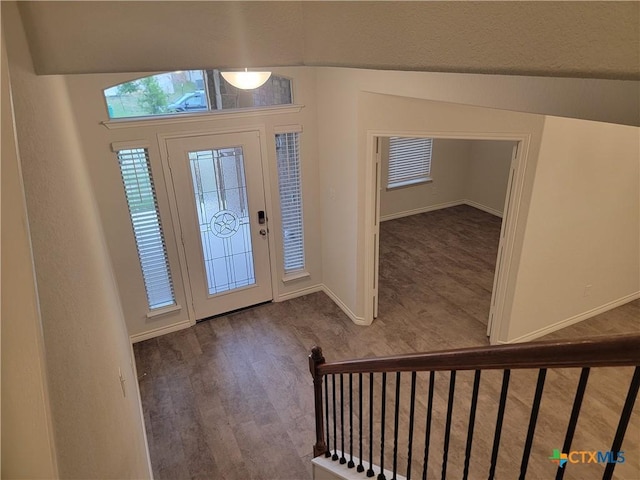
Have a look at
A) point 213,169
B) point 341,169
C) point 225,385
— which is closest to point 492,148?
point 341,169

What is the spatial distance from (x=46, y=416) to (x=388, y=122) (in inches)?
127

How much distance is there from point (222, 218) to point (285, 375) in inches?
65.9

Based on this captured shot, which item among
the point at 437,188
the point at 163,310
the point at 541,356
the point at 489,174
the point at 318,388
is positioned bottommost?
the point at 163,310

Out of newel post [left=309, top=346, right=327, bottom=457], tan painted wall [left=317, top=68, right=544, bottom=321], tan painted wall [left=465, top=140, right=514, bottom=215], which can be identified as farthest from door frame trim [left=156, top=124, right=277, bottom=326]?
tan painted wall [left=465, top=140, right=514, bottom=215]

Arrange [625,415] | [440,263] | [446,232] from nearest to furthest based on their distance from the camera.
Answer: [625,415] → [440,263] → [446,232]

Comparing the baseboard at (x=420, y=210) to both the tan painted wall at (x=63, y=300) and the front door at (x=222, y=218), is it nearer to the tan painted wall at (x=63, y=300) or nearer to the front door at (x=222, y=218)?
the front door at (x=222, y=218)

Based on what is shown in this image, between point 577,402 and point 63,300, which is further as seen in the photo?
point 63,300

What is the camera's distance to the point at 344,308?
15.3ft

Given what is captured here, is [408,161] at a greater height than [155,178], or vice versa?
[155,178]

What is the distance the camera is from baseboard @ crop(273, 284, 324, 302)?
4.87m

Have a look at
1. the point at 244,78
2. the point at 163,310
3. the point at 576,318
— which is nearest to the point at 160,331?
the point at 163,310

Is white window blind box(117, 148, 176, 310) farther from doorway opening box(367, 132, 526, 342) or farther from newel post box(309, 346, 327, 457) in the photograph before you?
newel post box(309, 346, 327, 457)

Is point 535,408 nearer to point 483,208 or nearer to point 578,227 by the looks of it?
point 578,227

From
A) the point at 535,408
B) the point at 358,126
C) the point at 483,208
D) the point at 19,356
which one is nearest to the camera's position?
the point at 19,356
